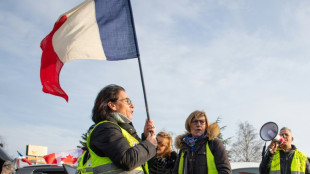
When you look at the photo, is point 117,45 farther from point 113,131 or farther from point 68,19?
point 113,131

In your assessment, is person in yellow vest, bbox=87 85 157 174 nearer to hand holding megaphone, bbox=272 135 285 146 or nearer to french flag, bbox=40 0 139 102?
french flag, bbox=40 0 139 102

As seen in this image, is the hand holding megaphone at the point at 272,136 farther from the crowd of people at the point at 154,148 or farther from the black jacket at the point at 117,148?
the black jacket at the point at 117,148

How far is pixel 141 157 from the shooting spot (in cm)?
265

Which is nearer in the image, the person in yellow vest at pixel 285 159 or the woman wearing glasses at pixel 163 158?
the woman wearing glasses at pixel 163 158

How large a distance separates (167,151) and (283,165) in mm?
2087

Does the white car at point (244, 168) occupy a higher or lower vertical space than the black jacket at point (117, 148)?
lower

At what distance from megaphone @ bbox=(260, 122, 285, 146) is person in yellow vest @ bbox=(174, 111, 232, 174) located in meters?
1.71

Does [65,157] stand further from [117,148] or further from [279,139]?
[117,148]

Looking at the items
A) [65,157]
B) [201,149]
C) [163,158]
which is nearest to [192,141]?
[201,149]

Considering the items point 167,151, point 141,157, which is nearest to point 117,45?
point 141,157

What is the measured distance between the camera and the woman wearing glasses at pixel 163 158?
5.09 meters

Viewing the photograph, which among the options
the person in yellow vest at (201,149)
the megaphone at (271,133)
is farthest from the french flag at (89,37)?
the megaphone at (271,133)

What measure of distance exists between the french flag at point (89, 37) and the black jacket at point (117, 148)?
1007 millimetres

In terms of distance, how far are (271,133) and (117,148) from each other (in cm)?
393
